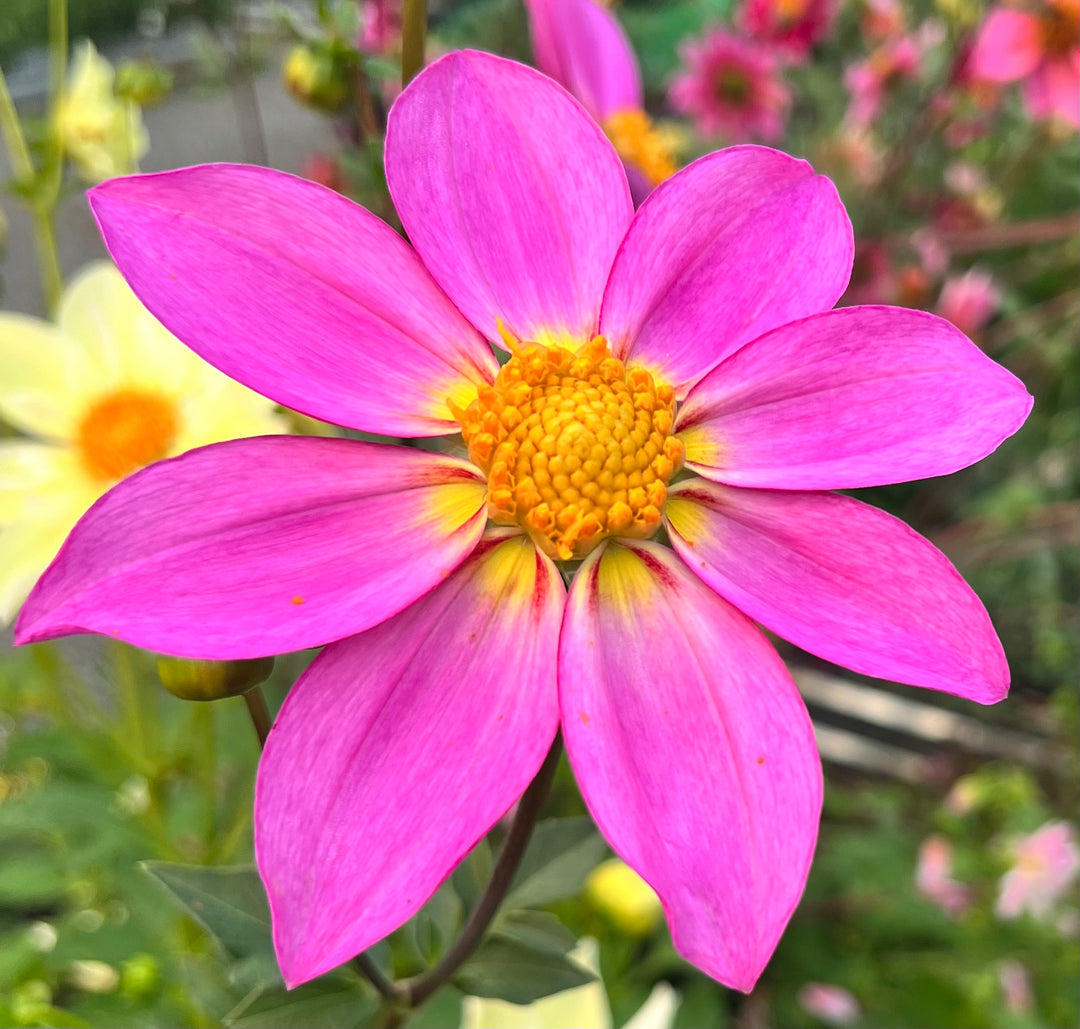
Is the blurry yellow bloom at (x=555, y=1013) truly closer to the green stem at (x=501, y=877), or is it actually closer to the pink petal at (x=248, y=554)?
the green stem at (x=501, y=877)

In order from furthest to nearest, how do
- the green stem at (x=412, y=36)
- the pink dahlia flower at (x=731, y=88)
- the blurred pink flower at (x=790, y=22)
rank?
1. the pink dahlia flower at (x=731, y=88)
2. the blurred pink flower at (x=790, y=22)
3. the green stem at (x=412, y=36)

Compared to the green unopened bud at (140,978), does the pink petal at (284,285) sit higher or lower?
higher

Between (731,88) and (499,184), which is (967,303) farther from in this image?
(499,184)

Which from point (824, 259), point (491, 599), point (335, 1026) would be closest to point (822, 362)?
point (824, 259)

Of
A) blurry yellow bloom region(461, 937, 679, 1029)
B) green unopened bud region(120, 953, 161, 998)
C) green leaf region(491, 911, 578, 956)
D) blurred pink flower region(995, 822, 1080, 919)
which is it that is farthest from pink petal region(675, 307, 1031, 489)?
blurred pink flower region(995, 822, 1080, 919)

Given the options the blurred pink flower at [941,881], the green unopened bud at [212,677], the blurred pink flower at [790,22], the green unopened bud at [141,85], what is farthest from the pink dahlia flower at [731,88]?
the green unopened bud at [212,677]

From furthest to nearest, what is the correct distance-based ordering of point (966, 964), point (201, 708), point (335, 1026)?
point (966, 964), point (201, 708), point (335, 1026)

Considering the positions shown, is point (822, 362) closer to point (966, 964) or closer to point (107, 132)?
point (107, 132)
